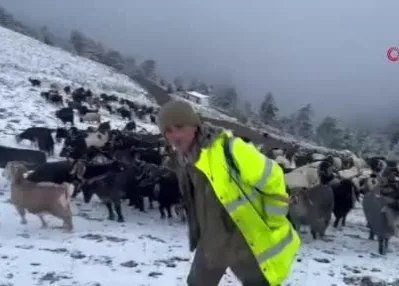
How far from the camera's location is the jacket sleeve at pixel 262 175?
3.48m

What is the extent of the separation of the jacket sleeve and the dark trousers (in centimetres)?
42

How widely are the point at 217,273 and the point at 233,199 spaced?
2.32 ft

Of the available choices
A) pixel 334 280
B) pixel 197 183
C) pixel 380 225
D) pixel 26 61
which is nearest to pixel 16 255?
pixel 334 280

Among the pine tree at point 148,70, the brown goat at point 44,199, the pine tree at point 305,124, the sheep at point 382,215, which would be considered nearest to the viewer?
the brown goat at point 44,199

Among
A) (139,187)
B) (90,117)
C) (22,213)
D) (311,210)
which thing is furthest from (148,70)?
(22,213)

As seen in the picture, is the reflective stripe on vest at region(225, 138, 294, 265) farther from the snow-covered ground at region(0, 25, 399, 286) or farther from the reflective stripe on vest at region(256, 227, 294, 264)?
the snow-covered ground at region(0, 25, 399, 286)

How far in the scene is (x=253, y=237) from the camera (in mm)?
3609

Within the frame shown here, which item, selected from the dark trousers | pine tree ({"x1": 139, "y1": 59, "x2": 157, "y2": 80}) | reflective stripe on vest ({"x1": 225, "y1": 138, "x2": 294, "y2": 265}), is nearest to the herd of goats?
the dark trousers

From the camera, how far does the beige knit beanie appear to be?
367cm

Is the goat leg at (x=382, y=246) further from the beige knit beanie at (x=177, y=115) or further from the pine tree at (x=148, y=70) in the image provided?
the pine tree at (x=148, y=70)

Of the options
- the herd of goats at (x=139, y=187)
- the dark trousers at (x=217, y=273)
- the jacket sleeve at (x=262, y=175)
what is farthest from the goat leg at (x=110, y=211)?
the jacket sleeve at (x=262, y=175)

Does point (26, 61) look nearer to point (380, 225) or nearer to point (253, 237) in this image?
point (380, 225)

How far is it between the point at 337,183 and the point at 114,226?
5191 millimetres

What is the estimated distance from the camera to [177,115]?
3674mm
